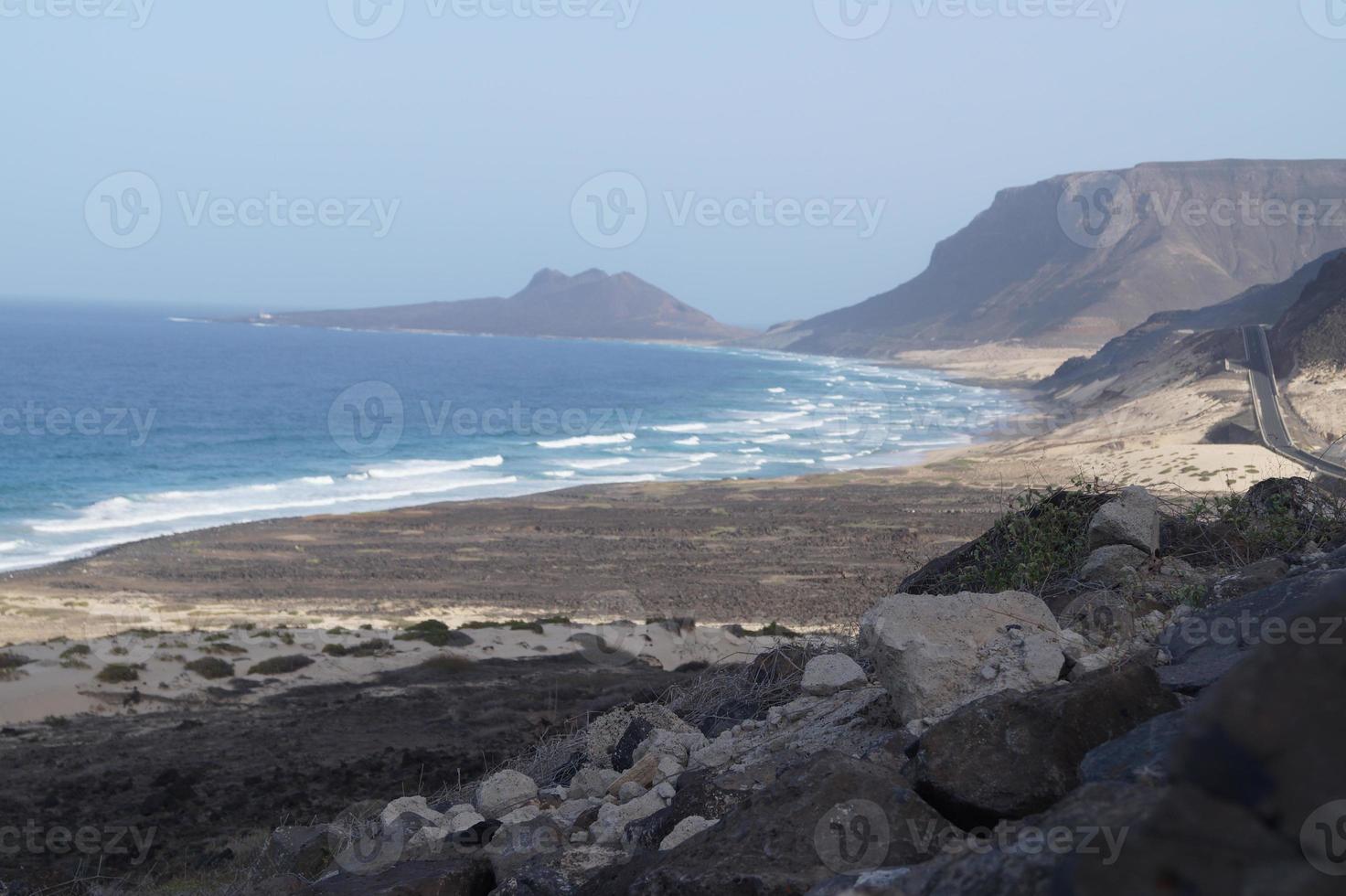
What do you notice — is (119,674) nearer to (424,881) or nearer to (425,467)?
(424,881)

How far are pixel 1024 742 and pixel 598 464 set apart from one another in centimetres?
5091

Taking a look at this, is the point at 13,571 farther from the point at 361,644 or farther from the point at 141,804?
the point at 141,804

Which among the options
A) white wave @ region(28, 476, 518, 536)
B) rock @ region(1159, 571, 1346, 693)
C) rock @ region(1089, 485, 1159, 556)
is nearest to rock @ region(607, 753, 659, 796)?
rock @ region(1159, 571, 1346, 693)

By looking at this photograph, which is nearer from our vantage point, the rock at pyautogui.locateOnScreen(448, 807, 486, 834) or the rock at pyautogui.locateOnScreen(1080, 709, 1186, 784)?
the rock at pyautogui.locateOnScreen(1080, 709, 1186, 784)

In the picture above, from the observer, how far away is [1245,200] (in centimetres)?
18150

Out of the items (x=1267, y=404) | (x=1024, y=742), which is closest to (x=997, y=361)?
(x=1267, y=404)

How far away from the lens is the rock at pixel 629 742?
5754 millimetres

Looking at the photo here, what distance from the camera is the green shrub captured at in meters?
18.2

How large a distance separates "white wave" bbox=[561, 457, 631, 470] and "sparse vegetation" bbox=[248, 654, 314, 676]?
1300 inches

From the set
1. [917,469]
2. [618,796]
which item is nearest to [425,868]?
[618,796]

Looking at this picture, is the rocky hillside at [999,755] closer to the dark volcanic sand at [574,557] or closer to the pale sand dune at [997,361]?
the dark volcanic sand at [574,557]

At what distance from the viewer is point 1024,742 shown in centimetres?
324

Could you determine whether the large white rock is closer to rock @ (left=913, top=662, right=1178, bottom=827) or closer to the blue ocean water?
rock @ (left=913, top=662, right=1178, bottom=827)

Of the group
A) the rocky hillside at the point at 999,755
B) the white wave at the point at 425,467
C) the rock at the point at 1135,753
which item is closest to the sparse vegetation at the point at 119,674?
the rocky hillside at the point at 999,755
